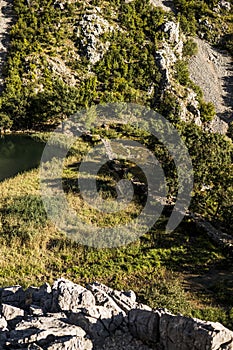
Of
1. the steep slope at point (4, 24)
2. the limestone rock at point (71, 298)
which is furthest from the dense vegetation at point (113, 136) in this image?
the limestone rock at point (71, 298)

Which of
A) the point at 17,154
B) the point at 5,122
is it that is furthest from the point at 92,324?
the point at 5,122

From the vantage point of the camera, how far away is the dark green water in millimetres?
39156

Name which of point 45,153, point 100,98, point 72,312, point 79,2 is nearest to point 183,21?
point 79,2

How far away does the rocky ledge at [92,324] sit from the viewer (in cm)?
1238

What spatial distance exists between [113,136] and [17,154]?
38.9 feet

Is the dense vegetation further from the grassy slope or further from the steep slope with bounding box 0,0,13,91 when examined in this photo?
the steep slope with bounding box 0,0,13,91

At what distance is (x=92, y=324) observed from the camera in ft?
45.2

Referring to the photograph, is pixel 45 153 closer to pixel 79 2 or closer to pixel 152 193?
pixel 152 193

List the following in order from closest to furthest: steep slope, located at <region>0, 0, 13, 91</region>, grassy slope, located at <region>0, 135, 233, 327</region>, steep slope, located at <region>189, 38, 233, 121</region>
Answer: grassy slope, located at <region>0, 135, 233, 327</region> < steep slope, located at <region>0, 0, 13, 91</region> < steep slope, located at <region>189, 38, 233, 121</region>

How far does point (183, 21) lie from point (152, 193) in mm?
46267

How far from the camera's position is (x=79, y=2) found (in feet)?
206

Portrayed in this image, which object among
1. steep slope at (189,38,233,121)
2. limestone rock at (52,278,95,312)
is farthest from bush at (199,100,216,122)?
limestone rock at (52,278,95,312)

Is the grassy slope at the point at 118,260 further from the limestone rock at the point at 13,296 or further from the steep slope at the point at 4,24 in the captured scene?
the steep slope at the point at 4,24

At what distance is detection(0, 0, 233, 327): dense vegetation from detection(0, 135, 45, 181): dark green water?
9.28 ft
